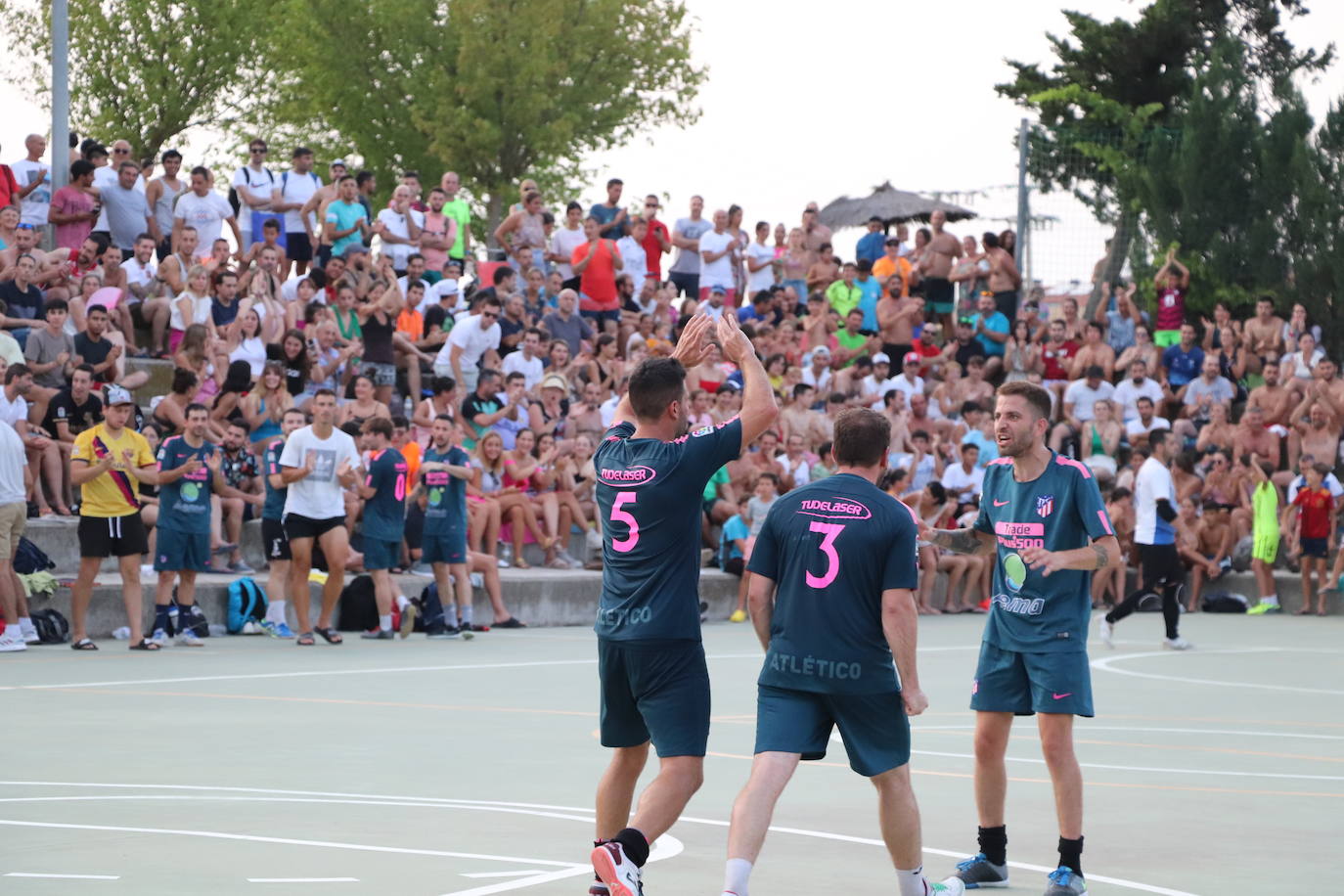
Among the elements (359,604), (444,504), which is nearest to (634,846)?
(444,504)

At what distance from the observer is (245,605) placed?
17.5m

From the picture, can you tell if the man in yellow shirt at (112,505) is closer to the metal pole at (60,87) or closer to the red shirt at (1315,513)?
the metal pole at (60,87)

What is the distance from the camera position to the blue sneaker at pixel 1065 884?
6.55m

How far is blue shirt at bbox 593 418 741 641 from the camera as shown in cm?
623

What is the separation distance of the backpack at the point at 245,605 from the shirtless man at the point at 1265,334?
15.2m

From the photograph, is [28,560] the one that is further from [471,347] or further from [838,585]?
[838,585]

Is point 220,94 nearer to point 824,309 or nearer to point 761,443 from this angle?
A: point 824,309

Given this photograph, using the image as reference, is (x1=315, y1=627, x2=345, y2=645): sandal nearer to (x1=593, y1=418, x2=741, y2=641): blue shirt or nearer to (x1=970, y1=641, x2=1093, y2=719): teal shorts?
(x1=970, y1=641, x2=1093, y2=719): teal shorts

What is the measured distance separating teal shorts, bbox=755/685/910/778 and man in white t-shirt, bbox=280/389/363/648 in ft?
35.1

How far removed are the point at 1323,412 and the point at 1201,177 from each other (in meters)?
6.86

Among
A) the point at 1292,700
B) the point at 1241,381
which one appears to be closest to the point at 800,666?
the point at 1292,700

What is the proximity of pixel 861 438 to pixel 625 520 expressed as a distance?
84cm

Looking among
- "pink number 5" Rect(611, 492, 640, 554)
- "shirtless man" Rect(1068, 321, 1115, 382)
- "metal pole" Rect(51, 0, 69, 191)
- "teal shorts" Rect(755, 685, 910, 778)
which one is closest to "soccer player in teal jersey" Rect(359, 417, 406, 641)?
"metal pole" Rect(51, 0, 69, 191)

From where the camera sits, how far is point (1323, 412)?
24359mm
